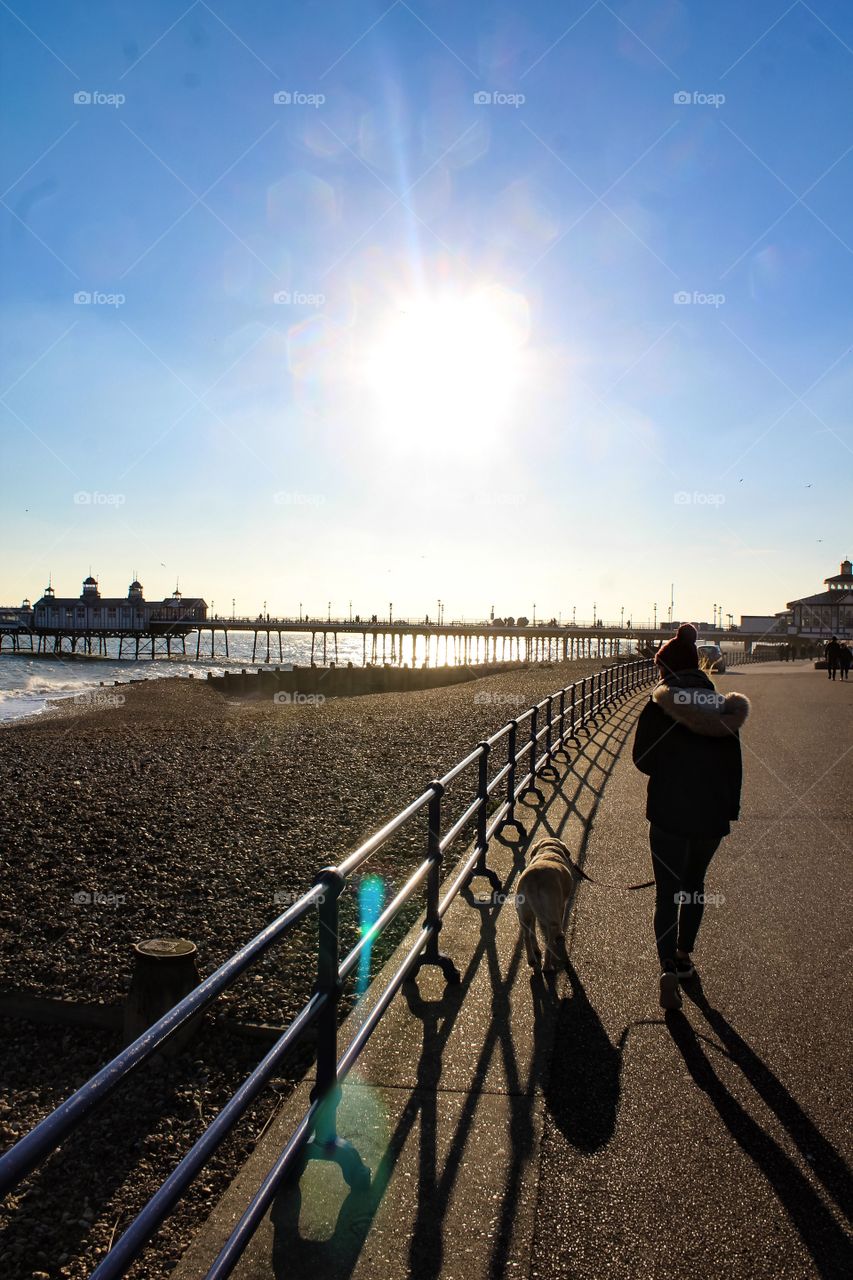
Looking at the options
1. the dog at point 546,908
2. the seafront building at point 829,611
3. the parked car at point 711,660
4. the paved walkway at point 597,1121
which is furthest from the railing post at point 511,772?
the seafront building at point 829,611

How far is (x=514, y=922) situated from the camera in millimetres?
6309

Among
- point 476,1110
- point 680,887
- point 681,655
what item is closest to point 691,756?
point 681,655

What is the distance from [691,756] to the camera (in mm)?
5039

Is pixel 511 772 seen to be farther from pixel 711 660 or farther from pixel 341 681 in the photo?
pixel 341 681

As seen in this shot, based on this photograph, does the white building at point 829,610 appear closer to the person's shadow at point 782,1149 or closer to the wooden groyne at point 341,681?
the wooden groyne at point 341,681

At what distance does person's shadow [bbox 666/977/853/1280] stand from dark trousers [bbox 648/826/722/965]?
557mm

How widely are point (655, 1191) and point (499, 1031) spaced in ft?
4.51

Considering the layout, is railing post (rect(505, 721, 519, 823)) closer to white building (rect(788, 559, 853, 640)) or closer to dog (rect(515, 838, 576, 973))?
dog (rect(515, 838, 576, 973))

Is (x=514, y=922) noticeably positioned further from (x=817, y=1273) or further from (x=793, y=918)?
(x=817, y=1273)

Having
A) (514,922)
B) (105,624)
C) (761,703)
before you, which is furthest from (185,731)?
(105,624)

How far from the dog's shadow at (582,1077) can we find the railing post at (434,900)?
2.23 ft

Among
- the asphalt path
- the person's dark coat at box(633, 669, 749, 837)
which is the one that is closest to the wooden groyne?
the asphalt path

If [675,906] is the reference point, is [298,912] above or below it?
above

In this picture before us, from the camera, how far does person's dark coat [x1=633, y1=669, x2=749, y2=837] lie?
491 cm
